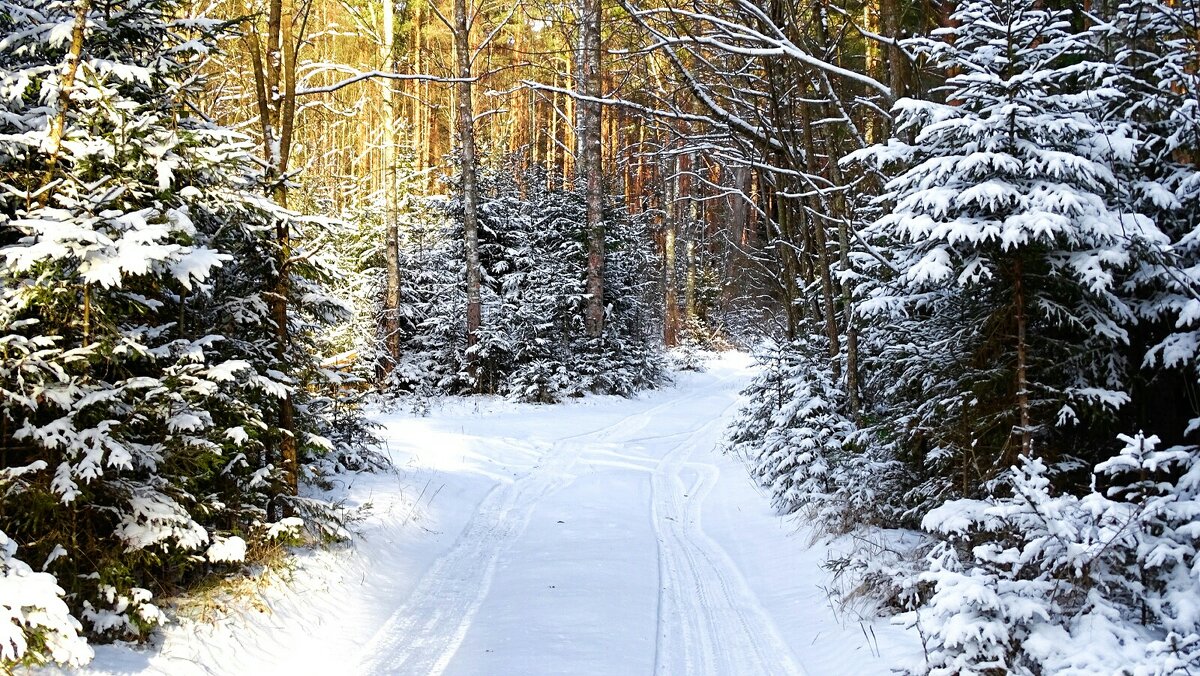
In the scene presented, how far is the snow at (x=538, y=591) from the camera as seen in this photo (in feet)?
16.4

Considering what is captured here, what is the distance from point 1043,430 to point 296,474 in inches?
238

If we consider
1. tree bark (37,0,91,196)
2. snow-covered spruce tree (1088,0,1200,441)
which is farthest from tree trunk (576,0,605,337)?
tree bark (37,0,91,196)

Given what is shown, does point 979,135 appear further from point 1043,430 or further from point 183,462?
point 183,462

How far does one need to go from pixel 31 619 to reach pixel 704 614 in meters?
4.56

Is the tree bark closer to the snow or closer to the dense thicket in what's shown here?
the snow

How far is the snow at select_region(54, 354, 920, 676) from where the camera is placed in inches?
196

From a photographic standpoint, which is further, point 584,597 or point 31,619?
point 584,597

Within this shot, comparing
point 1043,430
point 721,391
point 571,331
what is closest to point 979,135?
point 1043,430

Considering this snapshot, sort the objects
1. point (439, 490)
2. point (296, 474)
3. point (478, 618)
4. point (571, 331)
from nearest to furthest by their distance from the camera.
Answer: point (478, 618)
point (296, 474)
point (439, 490)
point (571, 331)

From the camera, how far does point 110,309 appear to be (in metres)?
4.39

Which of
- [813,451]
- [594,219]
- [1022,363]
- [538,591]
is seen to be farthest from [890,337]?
[594,219]

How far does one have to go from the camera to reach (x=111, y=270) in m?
3.97

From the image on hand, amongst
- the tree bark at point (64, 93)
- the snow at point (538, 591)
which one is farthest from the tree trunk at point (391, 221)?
the tree bark at point (64, 93)

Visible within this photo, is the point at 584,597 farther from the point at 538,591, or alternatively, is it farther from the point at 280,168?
the point at 280,168
